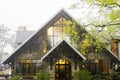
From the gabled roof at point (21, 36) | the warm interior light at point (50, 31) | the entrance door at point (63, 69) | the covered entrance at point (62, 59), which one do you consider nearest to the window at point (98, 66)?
the covered entrance at point (62, 59)

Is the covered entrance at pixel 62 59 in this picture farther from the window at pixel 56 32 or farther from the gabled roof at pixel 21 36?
the gabled roof at pixel 21 36

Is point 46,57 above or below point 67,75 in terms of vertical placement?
above

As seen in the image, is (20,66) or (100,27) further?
(20,66)

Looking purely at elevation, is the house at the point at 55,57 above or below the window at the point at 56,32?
below

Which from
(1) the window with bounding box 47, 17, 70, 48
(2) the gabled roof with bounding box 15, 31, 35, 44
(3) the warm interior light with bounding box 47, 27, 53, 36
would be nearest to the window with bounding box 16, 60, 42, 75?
(1) the window with bounding box 47, 17, 70, 48

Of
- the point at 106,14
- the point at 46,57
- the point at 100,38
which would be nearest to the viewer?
the point at 106,14

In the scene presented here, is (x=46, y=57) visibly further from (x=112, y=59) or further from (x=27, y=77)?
(x=112, y=59)

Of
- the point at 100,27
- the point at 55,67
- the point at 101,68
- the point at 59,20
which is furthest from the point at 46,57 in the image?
the point at 100,27

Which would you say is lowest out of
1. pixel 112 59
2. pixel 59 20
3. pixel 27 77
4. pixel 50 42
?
pixel 27 77

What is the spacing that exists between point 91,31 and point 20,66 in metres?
12.4

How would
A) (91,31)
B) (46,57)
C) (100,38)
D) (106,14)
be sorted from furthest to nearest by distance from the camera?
(46,57), (100,38), (91,31), (106,14)

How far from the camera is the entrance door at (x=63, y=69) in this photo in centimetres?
3200

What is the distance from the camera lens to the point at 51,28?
32.7m

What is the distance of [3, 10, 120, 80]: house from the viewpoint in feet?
103
